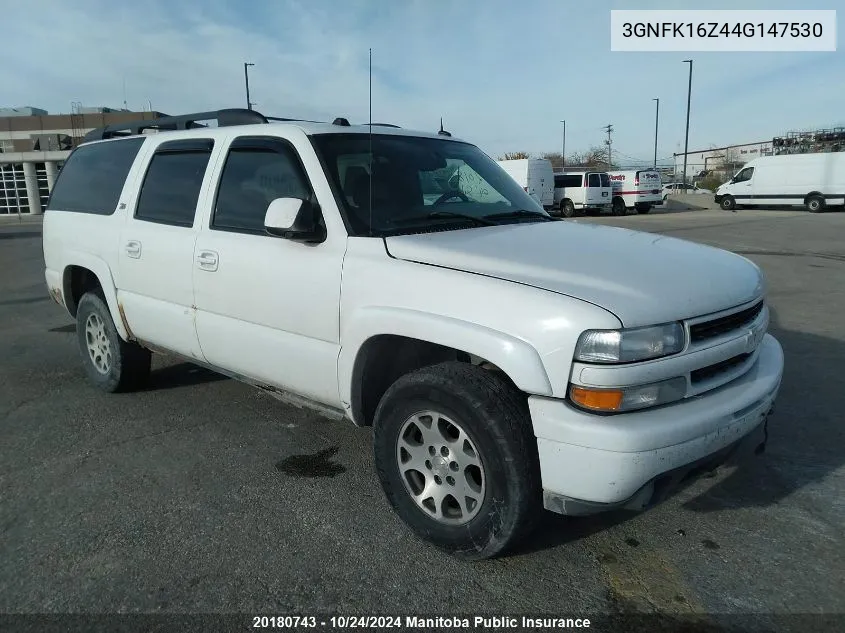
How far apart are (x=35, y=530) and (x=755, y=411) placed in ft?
10.8

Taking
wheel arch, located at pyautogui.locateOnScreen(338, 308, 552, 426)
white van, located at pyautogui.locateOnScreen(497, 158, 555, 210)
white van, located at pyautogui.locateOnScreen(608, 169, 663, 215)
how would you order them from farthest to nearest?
white van, located at pyautogui.locateOnScreen(608, 169, 663, 215) → white van, located at pyautogui.locateOnScreen(497, 158, 555, 210) → wheel arch, located at pyautogui.locateOnScreen(338, 308, 552, 426)

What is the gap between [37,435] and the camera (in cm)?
427

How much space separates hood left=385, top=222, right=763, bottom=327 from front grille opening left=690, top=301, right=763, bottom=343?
0.05 m

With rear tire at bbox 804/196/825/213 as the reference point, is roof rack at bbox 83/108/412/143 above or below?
above

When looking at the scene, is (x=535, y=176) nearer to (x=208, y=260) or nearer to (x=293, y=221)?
(x=208, y=260)

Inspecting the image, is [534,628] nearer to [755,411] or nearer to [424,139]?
[755,411]

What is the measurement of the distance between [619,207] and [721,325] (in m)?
30.2

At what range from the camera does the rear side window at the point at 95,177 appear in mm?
4764

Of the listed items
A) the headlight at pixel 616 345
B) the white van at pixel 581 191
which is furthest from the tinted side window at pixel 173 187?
the white van at pixel 581 191

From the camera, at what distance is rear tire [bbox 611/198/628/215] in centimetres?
3103

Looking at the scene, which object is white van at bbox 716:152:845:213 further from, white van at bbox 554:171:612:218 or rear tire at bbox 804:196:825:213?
white van at bbox 554:171:612:218

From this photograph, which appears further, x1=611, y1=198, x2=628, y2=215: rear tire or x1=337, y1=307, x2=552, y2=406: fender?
x1=611, y1=198, x2=628, y2=215: rear tire

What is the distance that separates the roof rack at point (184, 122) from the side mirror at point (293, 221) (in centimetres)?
103

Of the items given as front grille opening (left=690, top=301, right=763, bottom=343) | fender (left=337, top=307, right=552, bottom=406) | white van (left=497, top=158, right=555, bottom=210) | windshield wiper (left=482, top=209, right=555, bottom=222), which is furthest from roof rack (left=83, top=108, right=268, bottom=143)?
white van (left=497, top=158, right=555, bottom=210)
